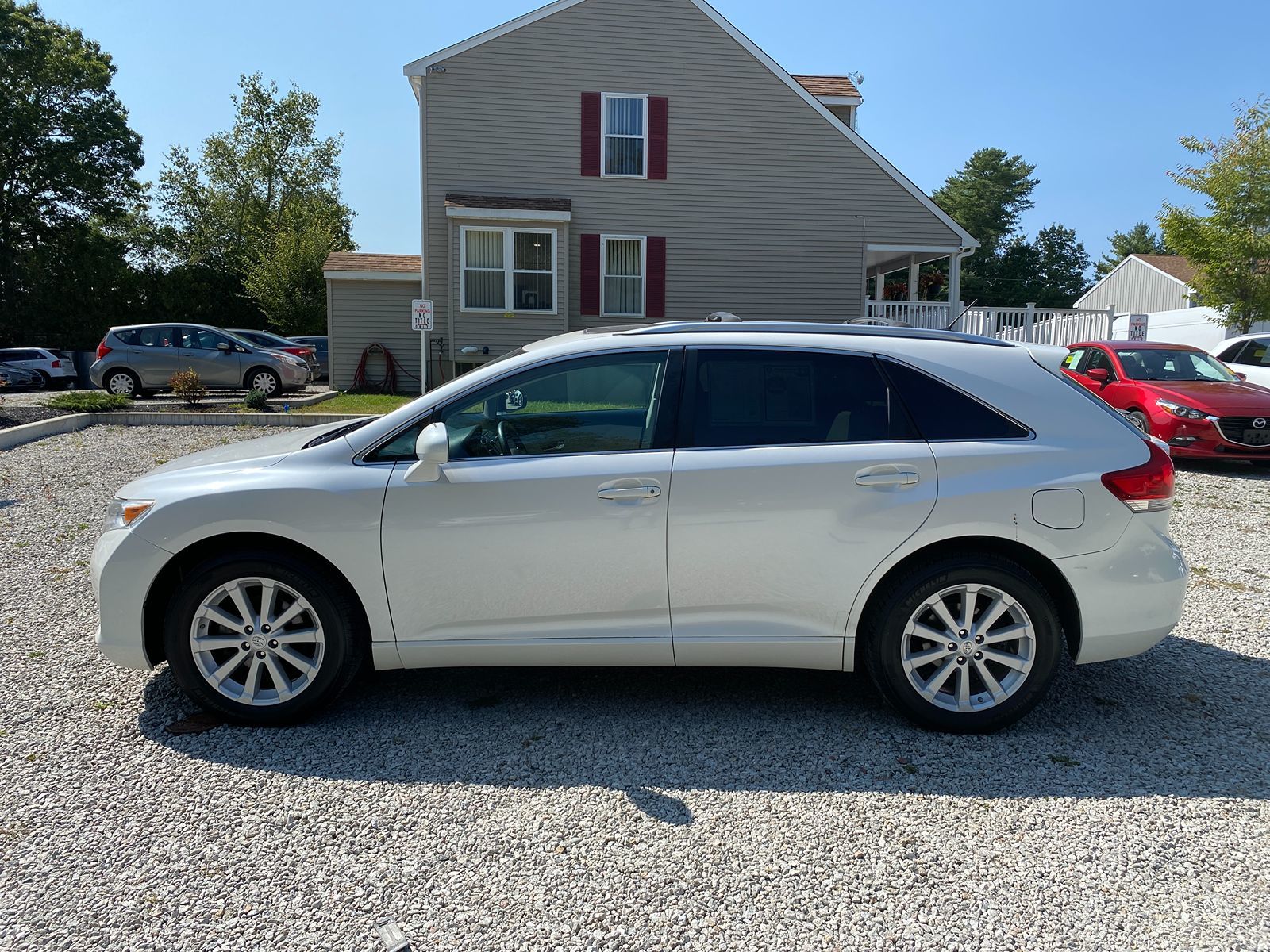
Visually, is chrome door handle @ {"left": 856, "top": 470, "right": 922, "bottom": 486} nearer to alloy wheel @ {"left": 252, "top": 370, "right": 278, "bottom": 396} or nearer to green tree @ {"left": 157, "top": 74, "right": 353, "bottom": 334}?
alloy wheel @ {"left": 252, "top": 370, "right": 278, "bottom": 396}

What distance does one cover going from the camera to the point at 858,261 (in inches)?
792

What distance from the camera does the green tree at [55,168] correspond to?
120ft

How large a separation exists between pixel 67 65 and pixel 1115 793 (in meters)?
47.1

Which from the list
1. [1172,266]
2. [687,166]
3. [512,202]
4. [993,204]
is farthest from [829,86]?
[993,204]

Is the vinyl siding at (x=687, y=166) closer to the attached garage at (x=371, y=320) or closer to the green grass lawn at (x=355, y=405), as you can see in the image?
the attached garage at (x=371, y=320)

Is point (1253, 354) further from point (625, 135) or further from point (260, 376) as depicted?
point (260, 376)

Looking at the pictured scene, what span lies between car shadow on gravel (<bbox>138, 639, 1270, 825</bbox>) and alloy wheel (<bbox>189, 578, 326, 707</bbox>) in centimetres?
19

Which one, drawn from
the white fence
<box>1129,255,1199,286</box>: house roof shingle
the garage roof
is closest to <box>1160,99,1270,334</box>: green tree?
the white fence

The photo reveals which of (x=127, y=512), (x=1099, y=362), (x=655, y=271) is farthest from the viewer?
(x=655, y=271)

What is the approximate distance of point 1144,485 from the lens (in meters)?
3.79

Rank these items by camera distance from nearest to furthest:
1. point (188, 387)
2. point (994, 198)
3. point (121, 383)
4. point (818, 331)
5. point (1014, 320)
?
point (818, 331)
point (188, 387)
point (121, 383)
point (1014, 320)
point (994, 198)

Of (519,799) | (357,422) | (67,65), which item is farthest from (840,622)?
(67,65)

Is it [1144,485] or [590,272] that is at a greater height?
[590,272]

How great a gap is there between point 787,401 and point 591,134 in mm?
16831
